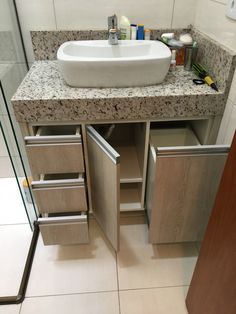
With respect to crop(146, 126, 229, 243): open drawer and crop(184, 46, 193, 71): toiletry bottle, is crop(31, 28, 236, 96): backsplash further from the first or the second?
crop(146, 126, 229, 243): open drawer

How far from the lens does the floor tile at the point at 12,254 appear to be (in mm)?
1200

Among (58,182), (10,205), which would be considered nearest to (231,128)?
(58,182)

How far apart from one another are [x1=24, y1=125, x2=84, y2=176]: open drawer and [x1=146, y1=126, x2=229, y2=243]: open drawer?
0.33 metres

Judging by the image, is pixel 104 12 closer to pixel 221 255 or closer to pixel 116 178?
pixel 116 178

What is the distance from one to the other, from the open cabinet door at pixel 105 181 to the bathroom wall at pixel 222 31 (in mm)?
498

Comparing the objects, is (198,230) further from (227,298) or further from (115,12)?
(115,12)

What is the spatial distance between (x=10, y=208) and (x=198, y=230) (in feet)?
3.75

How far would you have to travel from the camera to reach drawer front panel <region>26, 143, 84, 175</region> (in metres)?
1.02

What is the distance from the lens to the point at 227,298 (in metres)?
0.72

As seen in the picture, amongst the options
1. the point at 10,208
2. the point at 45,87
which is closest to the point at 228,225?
the point at 45,87

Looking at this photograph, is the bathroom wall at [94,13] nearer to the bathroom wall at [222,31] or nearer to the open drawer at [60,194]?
the bathroom wall at [222,31]

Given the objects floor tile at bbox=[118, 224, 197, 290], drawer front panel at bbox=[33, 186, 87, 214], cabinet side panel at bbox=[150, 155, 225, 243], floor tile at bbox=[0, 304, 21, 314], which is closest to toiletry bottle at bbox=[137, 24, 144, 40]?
cabinet side panel at bbox=[150, 155, 225, 243]

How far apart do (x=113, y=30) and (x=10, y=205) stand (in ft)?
3.97

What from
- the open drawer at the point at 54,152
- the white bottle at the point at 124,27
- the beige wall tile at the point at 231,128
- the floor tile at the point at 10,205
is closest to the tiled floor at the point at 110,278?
the floor tile at the point at 10,205
